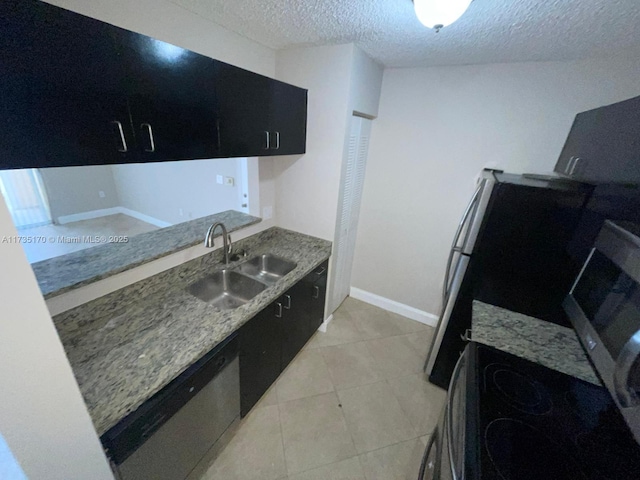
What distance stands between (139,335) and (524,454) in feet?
5.17

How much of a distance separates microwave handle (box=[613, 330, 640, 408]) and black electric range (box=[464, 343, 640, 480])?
7.5 inches

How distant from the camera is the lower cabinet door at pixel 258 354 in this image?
1.40 m

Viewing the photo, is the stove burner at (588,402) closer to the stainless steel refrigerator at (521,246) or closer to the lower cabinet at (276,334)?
the stainless steel refrigerator at (521,246)

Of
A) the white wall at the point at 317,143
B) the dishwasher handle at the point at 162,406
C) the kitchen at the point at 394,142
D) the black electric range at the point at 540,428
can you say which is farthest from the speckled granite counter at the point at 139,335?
the black electric range at the point at 540,428

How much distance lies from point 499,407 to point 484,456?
0.83ft

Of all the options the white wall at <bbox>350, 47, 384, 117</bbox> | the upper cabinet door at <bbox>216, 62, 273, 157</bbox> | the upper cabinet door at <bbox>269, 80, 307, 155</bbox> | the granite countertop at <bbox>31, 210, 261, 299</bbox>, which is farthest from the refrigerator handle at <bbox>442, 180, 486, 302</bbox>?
the granite countertop at <bbox>31, 210, 261, 299</bbox>

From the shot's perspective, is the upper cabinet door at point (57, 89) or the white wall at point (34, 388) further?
the upper cabinet door at point (57, 89)

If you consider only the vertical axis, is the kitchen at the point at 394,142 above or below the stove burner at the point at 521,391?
above

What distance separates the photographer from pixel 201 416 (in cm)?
121

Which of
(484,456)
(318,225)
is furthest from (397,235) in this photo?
(484,456)

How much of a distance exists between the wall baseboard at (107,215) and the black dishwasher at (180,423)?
4.06m

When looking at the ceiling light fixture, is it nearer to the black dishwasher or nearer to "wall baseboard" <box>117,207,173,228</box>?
the black dishwasher

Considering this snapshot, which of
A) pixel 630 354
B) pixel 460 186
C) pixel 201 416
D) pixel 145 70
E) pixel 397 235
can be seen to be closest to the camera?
pixel 630 354

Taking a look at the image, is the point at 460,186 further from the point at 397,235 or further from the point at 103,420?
the point at 103,420
